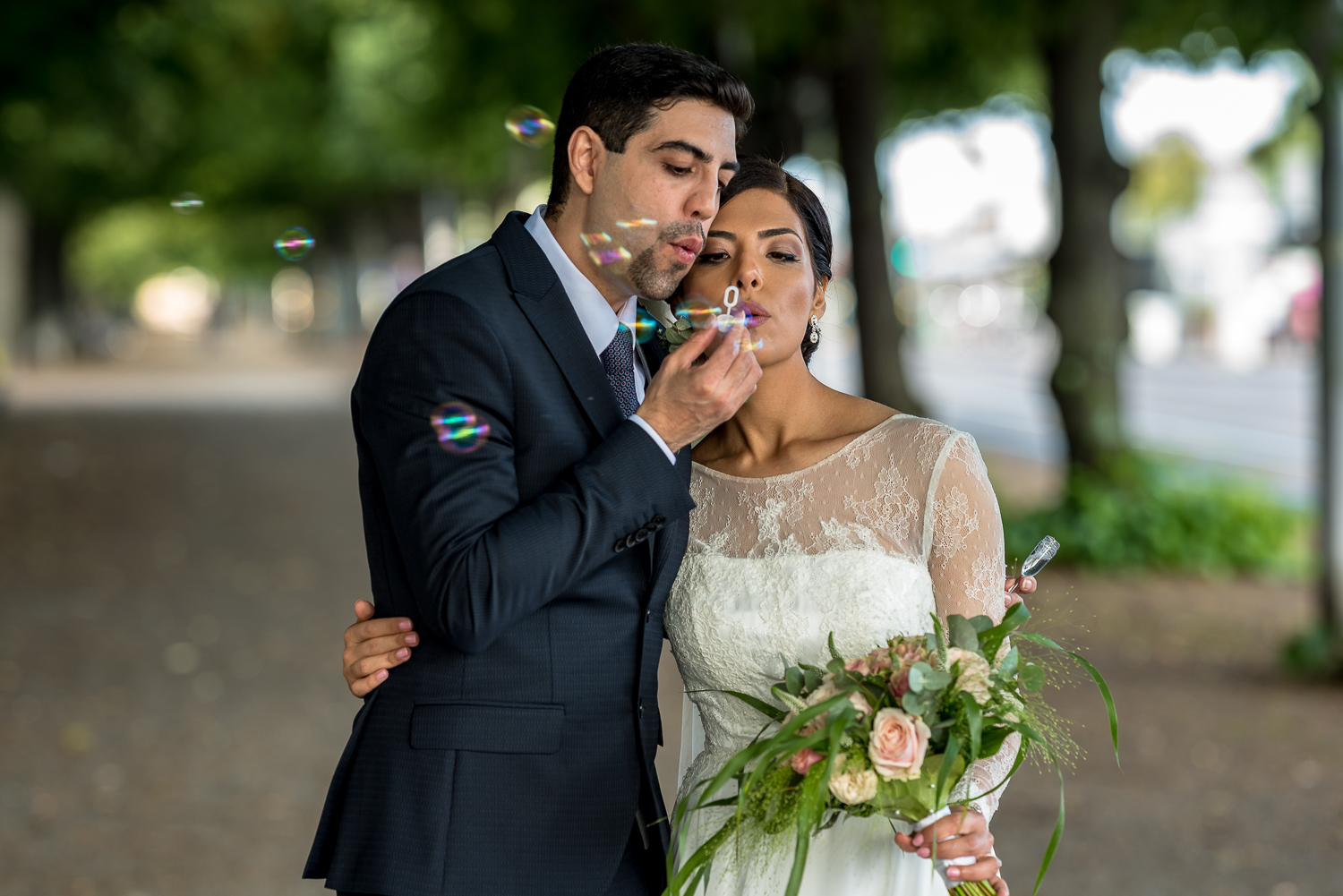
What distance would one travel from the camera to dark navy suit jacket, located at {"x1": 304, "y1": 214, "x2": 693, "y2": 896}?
2.36 m

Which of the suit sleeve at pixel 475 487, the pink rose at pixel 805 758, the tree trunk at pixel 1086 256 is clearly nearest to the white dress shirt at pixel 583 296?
the suit sleeve at pixel 475 487

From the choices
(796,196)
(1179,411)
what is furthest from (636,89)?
(1179,411)

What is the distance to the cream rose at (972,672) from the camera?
229cm

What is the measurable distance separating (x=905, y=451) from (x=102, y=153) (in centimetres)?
3449

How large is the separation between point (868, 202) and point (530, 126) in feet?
34.8

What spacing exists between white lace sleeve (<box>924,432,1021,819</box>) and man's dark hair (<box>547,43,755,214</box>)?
2.85 feet

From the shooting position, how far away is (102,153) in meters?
33.6

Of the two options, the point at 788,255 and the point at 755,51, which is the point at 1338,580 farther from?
the point at 755,51

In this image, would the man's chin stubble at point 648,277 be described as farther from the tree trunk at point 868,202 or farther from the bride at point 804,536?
the tree trunk at point 868,202

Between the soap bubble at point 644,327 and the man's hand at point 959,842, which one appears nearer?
the man's hand at point 959,842

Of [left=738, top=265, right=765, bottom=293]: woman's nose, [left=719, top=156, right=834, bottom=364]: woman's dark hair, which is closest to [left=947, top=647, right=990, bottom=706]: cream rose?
[left=738, top=265, right=765, bottom=293]: woman's nose

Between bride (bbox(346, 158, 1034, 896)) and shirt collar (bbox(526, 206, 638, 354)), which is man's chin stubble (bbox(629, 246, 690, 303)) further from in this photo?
bride (bbox(346, 158, 1034, 896))

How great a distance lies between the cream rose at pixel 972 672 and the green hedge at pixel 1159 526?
9627 mm

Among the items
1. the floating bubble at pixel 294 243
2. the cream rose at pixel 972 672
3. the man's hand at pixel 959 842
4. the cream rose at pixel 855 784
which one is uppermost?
the floating bubble at pixel 294 243
